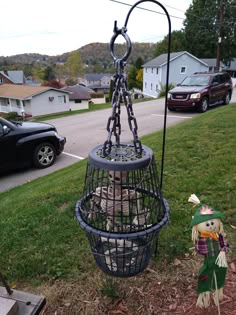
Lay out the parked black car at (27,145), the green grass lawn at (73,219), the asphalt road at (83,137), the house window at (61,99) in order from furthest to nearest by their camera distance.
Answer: the house window at (61,99) → the asphalt road at (83,137) → the parked black car at (27,145) → the green grass lawn at (73,219)

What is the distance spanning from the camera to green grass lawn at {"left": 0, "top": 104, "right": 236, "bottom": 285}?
2.47 m

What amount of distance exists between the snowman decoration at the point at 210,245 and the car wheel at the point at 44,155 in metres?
5.36

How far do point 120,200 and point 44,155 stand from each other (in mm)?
5428

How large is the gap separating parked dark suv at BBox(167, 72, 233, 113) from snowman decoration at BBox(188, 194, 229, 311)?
10.2 metres

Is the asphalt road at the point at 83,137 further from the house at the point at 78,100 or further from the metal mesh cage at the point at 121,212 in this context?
the house at the point at 78,100

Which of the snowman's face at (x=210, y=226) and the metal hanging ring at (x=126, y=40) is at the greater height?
the metal hanging ring at (x=126, y=40)

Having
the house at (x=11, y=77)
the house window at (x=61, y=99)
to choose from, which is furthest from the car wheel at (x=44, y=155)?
the house at (x=11, y=77)

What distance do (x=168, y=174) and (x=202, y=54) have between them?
1498 inches

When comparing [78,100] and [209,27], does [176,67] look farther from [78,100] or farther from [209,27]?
[78,100]

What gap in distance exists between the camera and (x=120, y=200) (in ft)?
5.41

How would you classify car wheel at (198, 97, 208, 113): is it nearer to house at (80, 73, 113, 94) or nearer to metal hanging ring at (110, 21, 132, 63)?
metal hanging ring at (110, 21, 132, 63)

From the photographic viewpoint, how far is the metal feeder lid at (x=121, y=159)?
1456 millimetres

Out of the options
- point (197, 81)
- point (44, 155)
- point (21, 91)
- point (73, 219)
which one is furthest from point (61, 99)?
point (73, 219)

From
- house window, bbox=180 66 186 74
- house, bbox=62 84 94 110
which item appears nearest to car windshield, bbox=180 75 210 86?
house window, bbox=180 66 186 74
